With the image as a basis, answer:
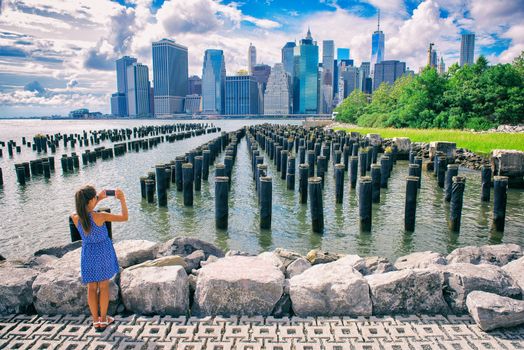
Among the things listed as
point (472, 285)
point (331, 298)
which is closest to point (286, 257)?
point (331, 298)

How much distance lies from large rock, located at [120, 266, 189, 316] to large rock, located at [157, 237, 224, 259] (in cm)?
201

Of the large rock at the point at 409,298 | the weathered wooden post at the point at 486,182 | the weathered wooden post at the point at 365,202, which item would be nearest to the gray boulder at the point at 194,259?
the large rock at the point at 409,298

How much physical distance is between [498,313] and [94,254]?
532cm

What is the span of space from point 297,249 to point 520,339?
21.1ft

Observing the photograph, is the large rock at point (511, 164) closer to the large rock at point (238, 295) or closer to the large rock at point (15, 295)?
the large rock at point (238, 295)

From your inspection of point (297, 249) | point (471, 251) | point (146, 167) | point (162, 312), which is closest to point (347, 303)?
point (162, 312)

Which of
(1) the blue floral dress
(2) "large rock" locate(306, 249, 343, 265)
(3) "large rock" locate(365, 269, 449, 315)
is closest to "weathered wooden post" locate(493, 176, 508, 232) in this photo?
(2) "large rock" locate(306, 249, 343, 265)

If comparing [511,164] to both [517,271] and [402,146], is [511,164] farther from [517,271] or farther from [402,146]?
[517,271]

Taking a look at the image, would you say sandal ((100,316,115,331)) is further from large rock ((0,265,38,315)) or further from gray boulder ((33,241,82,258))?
gray boulder ((33,241,82,258))

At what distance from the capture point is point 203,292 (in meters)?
5.63

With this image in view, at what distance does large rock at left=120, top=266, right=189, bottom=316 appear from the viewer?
18.1 feet

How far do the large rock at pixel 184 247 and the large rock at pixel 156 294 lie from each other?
6.60ft

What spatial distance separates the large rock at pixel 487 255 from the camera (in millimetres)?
7734

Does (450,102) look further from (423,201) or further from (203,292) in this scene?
(203,292)
